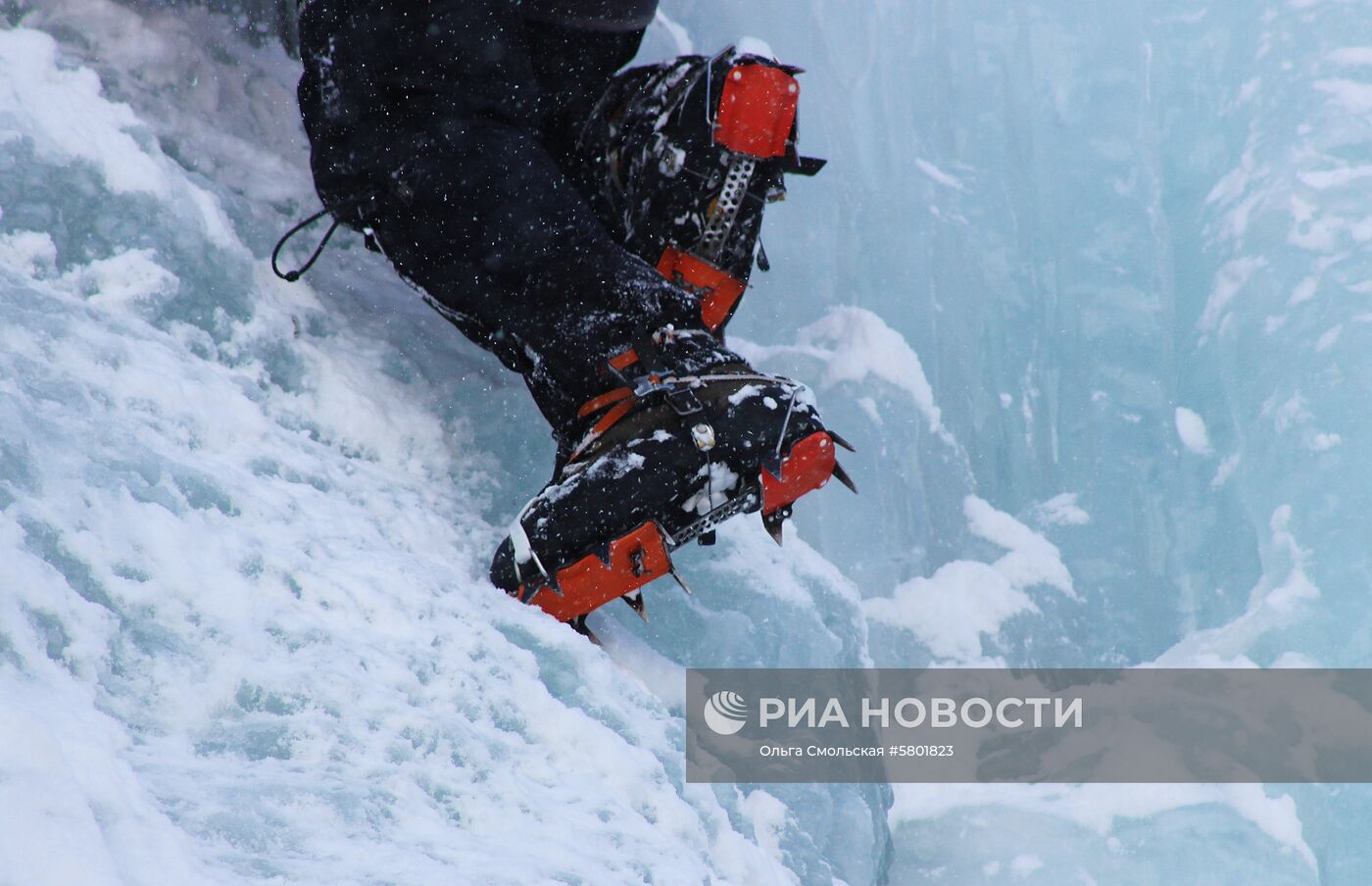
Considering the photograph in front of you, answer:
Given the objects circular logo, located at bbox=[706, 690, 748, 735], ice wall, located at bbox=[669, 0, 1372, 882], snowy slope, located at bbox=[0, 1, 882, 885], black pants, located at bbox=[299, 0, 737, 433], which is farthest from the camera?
ice wall, located at bbox=[669, 0, 1372, 882]

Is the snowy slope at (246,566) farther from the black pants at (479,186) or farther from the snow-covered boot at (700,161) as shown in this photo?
the snow-covered boot at (700,161)

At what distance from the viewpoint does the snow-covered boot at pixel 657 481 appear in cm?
111

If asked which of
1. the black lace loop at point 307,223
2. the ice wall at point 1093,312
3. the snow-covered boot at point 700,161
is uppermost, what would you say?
the ice wall at point 1093,312

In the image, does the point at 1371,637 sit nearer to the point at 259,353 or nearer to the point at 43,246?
the point at 259,353

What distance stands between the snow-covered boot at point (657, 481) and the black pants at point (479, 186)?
0.08 meters

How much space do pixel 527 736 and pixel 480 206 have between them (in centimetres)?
61

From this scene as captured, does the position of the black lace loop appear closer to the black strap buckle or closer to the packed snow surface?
the packed snow surface

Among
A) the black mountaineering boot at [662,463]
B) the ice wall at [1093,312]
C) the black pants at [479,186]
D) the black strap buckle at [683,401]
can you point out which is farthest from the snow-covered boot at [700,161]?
the ice wall at [1093,312]

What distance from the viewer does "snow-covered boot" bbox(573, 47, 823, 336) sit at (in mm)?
1388

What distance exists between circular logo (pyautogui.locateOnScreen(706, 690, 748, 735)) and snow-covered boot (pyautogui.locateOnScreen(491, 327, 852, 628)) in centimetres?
43

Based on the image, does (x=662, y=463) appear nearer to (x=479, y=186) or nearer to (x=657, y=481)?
(x=657, y=481)

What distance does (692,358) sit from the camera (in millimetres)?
1193

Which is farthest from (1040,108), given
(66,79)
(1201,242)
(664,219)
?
(66,79)

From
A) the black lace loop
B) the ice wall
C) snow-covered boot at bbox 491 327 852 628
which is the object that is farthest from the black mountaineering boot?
the ice wall
